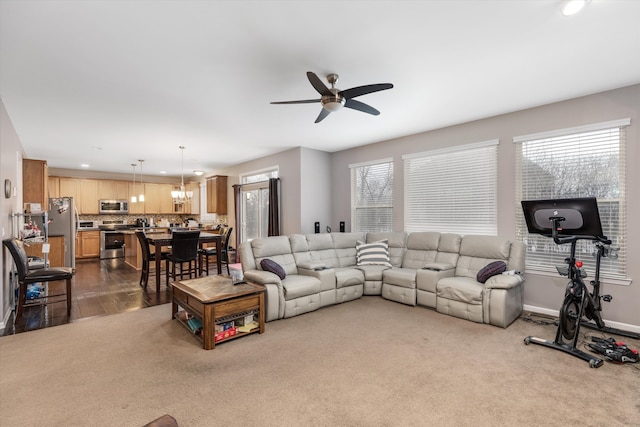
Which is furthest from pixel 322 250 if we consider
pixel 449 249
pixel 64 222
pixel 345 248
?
pixel 64 222

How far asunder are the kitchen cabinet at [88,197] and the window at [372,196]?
7733mm

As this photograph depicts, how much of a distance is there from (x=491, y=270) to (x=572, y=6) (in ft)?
8.81

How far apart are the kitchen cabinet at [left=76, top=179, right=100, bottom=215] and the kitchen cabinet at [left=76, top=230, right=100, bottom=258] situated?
2.44 feet

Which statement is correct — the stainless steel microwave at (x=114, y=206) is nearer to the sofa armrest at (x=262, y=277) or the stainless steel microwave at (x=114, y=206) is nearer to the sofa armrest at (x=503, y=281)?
the sofa armrest at (x=262, y=277)

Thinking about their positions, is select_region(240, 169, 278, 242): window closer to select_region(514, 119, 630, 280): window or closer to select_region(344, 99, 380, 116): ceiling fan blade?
select_region(344, 99, 380, 116): ceiling fan blade

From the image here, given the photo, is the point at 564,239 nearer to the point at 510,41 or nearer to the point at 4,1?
the point at 510,41

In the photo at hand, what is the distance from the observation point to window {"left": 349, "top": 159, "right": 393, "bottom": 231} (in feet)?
18.9

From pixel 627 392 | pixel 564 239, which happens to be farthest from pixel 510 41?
pixel 627 392

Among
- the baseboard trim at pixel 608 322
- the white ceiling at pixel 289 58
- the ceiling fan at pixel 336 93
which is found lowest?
the baseboard trim at pixel 608 322

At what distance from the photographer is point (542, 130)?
3936mm

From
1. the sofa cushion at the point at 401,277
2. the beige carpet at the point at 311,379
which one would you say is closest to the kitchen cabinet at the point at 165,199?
the beige carpet at the point at 311,379

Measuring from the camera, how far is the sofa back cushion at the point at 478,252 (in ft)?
13.1

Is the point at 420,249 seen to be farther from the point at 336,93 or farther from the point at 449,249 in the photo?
the point at 336,93

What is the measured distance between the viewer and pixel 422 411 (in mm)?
2051
